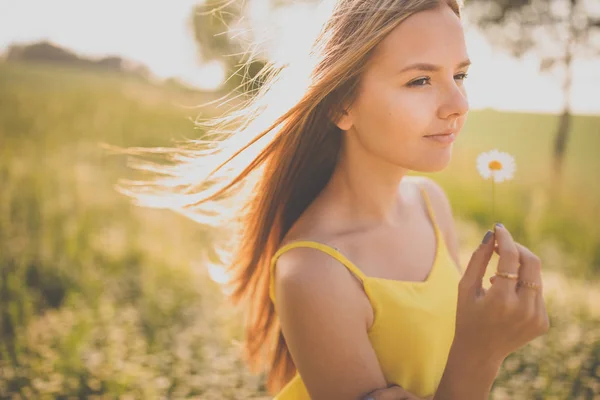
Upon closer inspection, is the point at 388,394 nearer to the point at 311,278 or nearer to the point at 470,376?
the point at 470,376

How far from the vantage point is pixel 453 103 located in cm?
172

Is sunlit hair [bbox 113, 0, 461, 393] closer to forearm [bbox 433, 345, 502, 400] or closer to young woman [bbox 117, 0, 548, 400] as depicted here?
young woman [bbox 117, 0, 548, 400]

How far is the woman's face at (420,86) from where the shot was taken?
172 cm

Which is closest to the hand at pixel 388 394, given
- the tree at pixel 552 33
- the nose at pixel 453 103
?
the nose at pixel 453 103

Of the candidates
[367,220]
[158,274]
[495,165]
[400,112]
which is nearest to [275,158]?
[367,220]

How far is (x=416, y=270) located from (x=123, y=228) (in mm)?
4343

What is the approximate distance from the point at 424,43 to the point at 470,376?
3.29 feet

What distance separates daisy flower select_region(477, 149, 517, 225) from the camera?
165cm

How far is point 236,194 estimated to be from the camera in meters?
2.27

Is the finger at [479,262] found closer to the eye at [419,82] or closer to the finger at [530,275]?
the finger at [530,275]

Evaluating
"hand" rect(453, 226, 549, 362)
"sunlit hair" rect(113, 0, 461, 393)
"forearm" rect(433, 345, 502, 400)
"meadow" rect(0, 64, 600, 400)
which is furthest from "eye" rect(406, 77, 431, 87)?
"meadow" rect(0, 64, 600, 400)

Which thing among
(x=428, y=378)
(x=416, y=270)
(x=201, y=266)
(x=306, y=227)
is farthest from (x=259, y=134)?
(x=201, y=266)

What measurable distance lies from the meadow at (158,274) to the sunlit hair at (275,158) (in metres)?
0.51

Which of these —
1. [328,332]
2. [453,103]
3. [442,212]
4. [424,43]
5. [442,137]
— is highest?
[424,43]
